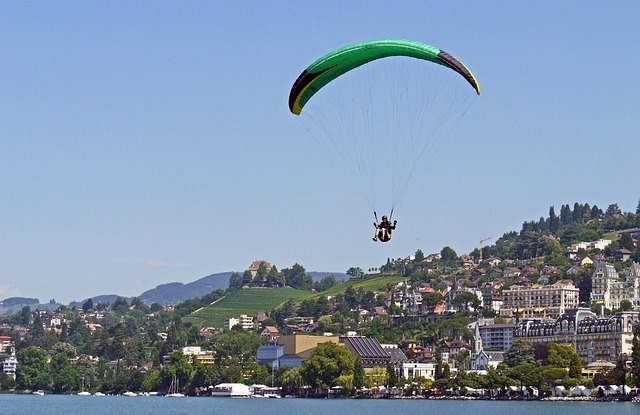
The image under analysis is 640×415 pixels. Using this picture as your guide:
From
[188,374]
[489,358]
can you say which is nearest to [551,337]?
[489,358]

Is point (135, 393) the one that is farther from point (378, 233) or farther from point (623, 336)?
point (378, 233)

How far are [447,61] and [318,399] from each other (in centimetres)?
9293

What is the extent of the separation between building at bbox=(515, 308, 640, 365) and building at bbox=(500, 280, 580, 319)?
25.8 meters

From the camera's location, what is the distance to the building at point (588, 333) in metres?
140

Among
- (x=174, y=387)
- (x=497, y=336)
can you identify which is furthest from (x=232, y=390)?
(x=497, y=336)

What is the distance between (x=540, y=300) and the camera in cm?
18862

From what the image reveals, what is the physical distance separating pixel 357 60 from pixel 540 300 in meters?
155

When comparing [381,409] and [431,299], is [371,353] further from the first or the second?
[381,409]

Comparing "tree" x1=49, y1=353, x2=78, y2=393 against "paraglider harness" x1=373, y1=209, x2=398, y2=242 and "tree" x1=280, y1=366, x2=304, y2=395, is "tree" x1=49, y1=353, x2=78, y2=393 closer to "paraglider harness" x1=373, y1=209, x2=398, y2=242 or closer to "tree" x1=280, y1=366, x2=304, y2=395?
"tree" x1=280, y1=366, x2=304, y2=395

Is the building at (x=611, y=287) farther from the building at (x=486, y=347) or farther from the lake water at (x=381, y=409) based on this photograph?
the lake water at (x=381, y=409)

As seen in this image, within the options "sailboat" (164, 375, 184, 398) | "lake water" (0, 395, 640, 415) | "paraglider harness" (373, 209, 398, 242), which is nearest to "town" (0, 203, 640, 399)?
"sailboat" (164, 375, 184, 398)

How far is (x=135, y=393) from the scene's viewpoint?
520 ft

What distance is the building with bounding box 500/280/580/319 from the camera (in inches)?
7269

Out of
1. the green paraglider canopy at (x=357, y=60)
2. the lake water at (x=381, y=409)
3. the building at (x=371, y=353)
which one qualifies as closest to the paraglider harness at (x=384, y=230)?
the green paraglider canopy at (x=357, y=60)
